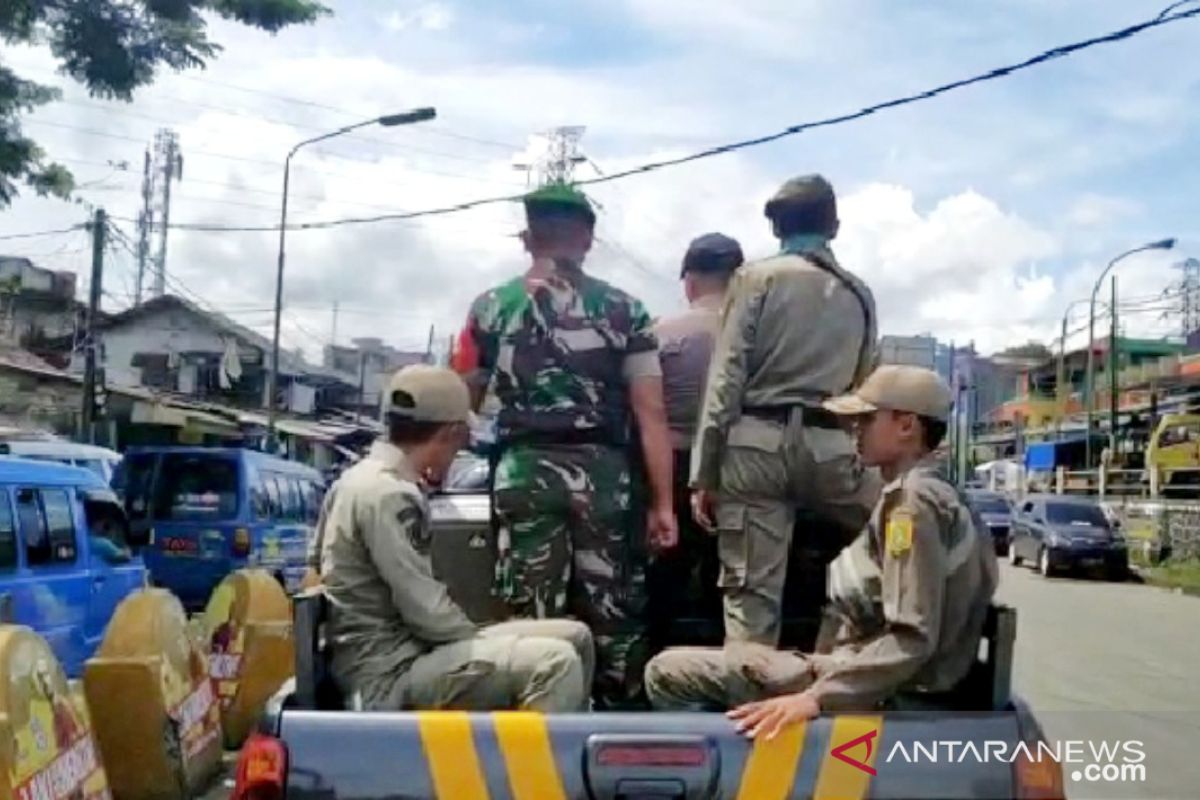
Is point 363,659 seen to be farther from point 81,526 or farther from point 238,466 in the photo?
point 238,466

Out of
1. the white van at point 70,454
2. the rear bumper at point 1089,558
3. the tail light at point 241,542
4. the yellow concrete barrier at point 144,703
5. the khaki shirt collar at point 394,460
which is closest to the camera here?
the khaki shirt collar at point 394,460

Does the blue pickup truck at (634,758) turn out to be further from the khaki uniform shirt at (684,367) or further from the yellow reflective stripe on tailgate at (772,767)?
the khaki uniform shirt at (684,367)

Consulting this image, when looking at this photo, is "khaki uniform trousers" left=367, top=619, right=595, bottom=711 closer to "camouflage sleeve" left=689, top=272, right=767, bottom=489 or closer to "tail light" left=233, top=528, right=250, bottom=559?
"camouflage sleeve" left=689, top=272, right=767, bottom=489

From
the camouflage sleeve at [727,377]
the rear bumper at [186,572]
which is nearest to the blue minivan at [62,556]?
the rear bumper at [186,572]

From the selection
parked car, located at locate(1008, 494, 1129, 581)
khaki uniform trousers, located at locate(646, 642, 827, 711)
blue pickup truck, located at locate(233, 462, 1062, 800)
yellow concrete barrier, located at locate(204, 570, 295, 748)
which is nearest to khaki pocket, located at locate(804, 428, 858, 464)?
khaki uniform trousers, located at locate(646, 642, 827, 711)

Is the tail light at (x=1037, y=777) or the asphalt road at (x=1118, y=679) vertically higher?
the tail light at (x=1037, y=777)

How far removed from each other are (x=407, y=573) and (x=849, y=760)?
3.71 feet

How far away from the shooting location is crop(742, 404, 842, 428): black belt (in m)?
4.54

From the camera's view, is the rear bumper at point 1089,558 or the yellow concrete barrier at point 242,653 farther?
the rear bumper at point 1089,558

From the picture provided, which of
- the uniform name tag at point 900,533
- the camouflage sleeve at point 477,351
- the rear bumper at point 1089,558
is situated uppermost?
the camouflage sleeve at point 477,351

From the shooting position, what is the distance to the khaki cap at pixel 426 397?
3955 millimetres

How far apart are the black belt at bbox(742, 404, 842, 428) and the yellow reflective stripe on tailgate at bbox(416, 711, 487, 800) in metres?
1.67

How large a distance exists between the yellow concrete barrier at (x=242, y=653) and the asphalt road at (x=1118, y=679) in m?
4.54

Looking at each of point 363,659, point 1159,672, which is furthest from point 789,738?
point 1159,672
